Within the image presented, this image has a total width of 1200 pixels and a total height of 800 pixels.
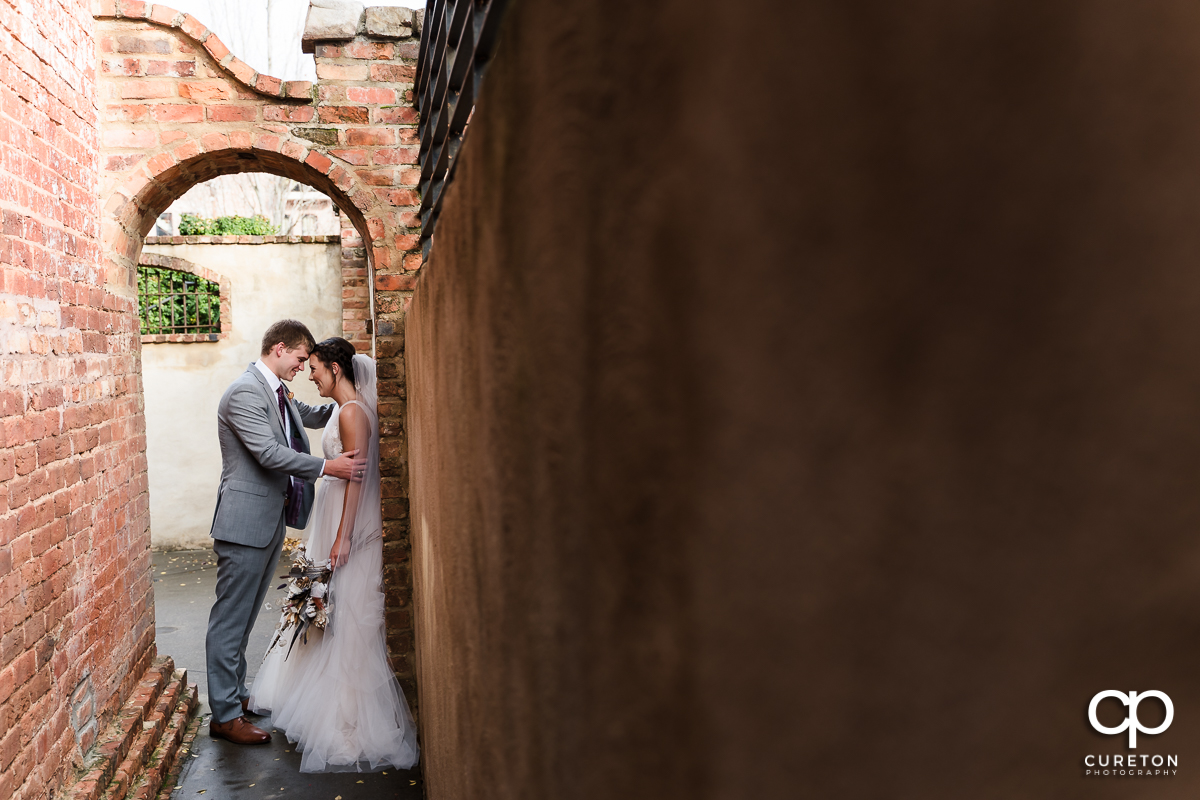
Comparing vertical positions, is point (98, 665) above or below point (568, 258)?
below

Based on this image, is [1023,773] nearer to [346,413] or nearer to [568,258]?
[568,258]

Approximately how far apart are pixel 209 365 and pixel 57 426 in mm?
6509

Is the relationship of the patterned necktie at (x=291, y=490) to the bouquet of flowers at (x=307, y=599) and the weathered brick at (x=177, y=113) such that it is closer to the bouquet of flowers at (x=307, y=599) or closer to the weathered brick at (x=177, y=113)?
the bouquet of flowers at (x=307, y=599)

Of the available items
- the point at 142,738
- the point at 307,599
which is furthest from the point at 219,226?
the point at 142,738

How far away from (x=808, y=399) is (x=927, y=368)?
6 cm

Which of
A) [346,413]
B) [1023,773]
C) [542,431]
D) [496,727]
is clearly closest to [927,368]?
[1023,773]

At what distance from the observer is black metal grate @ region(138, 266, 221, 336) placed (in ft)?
29.8

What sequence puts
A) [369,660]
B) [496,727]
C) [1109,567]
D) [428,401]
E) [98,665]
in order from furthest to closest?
[369,660], [98,665], [428,401], [496,727], [1109,567]

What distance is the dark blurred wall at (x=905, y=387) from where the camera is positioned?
0.37 m

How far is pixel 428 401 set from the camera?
185 centimetres

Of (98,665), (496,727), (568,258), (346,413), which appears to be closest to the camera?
(568,258)

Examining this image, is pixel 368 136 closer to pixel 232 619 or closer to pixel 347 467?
pixel 347 467

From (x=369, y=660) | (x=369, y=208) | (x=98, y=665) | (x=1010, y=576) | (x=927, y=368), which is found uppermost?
(x=369, y=208)

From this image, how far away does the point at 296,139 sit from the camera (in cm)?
403
